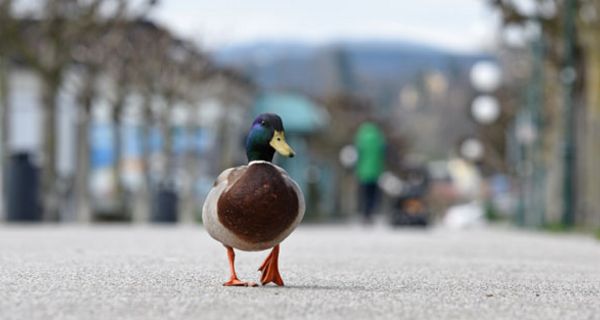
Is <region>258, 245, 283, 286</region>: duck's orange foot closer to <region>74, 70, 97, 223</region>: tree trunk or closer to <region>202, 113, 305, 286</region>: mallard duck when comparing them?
<region>202, 113, 305, 286</region>: mallard duck

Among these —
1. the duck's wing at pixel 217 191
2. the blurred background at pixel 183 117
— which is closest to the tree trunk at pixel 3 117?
the blurred background at pixel 183 117

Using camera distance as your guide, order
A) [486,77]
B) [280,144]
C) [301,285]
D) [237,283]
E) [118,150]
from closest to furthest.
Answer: [280,144] → [237,283] → [301,285] → [486,77] → [118,150]

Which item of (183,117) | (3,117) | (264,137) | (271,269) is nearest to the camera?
(264,137)

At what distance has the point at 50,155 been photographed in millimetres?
36031

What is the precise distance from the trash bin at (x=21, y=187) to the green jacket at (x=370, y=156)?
318 inches

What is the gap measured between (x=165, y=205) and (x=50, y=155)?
8.47 meters

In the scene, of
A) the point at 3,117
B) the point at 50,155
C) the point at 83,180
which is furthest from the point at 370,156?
the point at 83,180

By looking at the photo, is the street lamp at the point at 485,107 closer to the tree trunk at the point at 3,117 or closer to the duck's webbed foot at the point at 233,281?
the tree trunk at the point at 3,117

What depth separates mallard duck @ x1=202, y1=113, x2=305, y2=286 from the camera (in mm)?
8422

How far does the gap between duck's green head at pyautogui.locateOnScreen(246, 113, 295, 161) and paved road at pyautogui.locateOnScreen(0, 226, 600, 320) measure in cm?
79

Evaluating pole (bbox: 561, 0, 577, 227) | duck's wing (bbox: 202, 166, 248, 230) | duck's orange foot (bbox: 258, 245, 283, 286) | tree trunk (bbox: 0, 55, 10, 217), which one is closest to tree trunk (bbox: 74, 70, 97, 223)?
tree trunk (bbox: 0, 55, 10, 217)

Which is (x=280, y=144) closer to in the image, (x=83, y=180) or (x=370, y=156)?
(x=370, y=156)

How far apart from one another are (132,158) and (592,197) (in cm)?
4600

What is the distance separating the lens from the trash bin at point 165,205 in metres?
43.9
